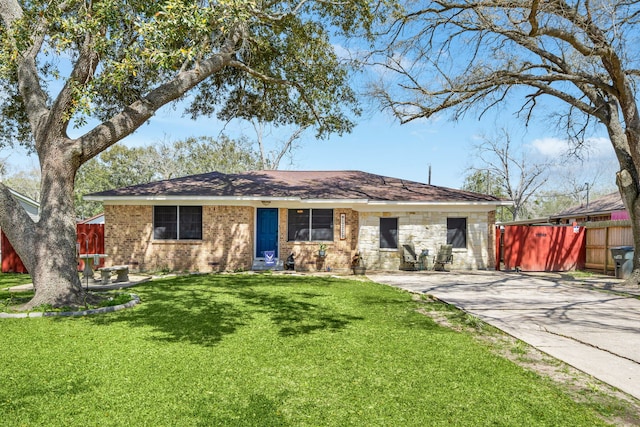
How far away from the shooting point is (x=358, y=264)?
15.1m

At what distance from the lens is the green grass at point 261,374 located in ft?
11.6

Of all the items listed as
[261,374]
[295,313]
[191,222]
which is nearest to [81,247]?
[191,222]

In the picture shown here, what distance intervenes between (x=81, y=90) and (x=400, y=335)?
6.67 m

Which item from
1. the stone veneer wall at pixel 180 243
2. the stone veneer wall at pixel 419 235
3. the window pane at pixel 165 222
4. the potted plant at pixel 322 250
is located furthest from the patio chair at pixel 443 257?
the window pane at pixel 165 222

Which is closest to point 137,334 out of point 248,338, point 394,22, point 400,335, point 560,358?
point 248,338

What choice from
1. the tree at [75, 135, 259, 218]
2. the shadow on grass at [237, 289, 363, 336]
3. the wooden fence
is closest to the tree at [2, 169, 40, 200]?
the tree at [75, 135, 259, 218]

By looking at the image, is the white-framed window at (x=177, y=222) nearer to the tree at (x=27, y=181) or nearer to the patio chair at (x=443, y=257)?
the patio chair at (x=443, y=257)

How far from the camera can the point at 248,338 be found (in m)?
5.95

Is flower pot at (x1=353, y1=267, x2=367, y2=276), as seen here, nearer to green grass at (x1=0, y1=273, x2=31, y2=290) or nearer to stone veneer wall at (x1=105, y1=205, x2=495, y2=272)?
stone veneer wall at (x1=105, y1=205, x2=495, y2=272)

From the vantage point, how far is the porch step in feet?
50.6

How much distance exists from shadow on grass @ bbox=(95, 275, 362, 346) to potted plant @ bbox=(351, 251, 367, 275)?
3.09 metres

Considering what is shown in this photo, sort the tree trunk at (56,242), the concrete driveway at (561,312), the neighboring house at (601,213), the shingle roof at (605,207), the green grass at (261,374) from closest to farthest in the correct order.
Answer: the green grass at (261,374)
the concrete driveway at (561,312)
the tree trunk at (56,242)
the neighboring house at (601,213)
the shingle roof at (605,207)

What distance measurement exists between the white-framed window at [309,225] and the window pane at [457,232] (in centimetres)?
447

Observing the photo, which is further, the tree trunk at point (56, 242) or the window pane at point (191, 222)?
the window pane at point (191, 222)
